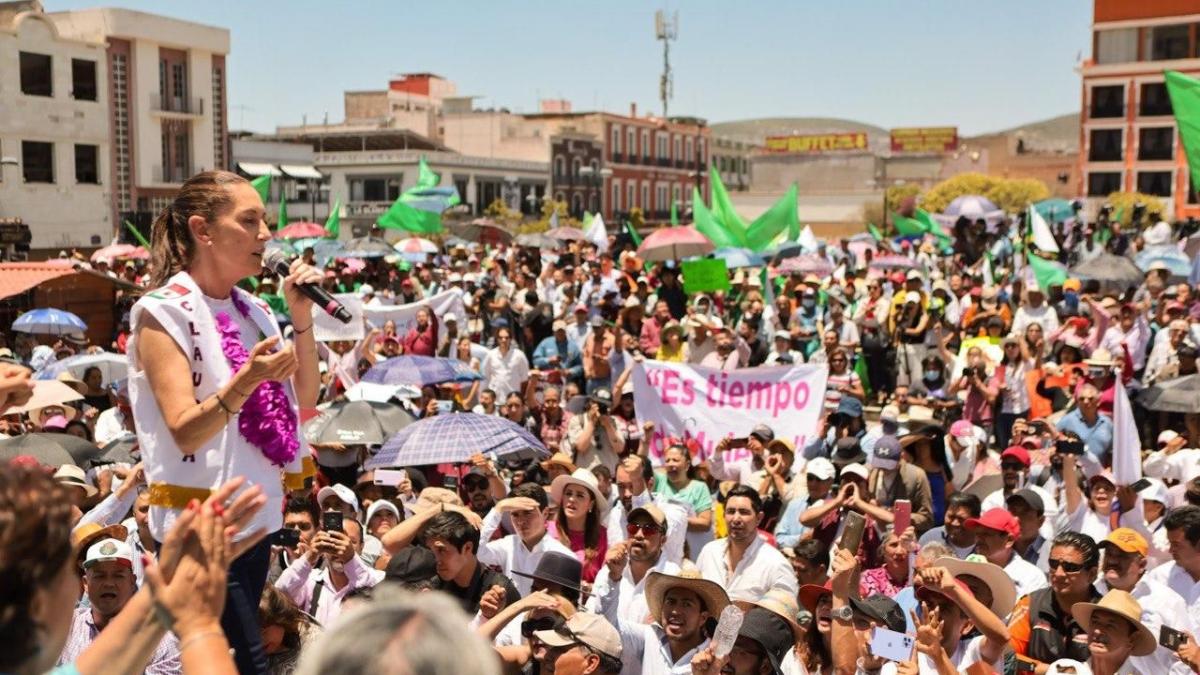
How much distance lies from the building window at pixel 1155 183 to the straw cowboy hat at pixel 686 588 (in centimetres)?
6069

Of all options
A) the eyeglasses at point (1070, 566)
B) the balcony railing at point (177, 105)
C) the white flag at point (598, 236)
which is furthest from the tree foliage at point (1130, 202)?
the eyeglasses at point (1070, 566)

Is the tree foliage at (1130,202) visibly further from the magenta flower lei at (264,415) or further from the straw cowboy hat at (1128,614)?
the magenta flower lei at (264,415)

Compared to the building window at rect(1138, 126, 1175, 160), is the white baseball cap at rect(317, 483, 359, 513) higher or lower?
lower

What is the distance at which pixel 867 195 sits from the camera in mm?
79562

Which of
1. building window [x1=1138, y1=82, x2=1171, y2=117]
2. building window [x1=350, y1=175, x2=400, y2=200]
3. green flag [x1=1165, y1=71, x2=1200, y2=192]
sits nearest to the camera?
green flag [x1=1165, y1=71, x2=1200, y2=192]

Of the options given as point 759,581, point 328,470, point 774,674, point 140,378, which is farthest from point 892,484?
point 140,378

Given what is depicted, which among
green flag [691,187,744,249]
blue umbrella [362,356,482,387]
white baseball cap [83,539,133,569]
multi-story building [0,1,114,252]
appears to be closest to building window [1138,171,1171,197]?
multi-story building [0,1,114,252]

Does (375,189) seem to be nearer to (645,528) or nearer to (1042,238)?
(1042,238)

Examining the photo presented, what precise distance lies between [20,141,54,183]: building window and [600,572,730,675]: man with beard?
3644 centimetres

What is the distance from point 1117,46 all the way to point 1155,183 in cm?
655

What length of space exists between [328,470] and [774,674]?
4975 millimetres

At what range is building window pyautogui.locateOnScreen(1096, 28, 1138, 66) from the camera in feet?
198

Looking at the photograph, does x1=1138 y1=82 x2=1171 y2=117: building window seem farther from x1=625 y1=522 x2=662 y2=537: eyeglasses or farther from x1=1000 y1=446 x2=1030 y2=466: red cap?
x1=625 y1=522 x2=662 y2=537: eyeglasses

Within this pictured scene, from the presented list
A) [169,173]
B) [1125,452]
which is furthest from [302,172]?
[1125,452]
